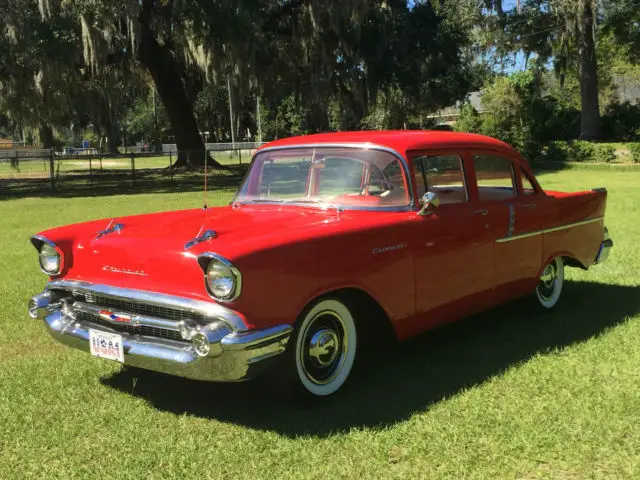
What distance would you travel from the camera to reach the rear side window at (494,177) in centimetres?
486

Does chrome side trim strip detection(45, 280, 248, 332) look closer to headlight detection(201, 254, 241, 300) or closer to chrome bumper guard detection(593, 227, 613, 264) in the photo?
headlight detection(201, 254, 241, 300)

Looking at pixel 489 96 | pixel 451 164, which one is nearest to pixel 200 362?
pixel 451 164

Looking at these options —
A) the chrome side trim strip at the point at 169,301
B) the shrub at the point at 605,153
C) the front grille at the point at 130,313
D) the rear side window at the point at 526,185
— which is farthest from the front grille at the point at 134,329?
the shrub at the point at 605,153

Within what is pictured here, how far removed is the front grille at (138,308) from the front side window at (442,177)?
5.89ft

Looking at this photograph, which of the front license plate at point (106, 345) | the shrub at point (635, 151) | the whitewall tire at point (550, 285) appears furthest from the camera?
the shrub at point (635, 151)

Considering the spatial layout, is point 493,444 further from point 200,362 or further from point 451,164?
point 451,164

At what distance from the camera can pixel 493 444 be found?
322 centimetres

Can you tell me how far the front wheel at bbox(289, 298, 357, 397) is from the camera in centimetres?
354

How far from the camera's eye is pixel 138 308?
11.6 feet

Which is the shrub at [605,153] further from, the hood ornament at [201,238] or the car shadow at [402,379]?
the hood ornament at [201,238]

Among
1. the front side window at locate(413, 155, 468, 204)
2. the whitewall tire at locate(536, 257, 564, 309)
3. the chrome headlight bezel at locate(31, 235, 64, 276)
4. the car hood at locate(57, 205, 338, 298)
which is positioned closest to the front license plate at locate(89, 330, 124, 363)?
the car hood at locate(57, 205, 338, 298)

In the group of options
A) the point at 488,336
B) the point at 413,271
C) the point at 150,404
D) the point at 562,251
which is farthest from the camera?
the point at 562,251

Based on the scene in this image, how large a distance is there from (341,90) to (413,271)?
22977 millimetres

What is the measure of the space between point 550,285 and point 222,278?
3509mm
